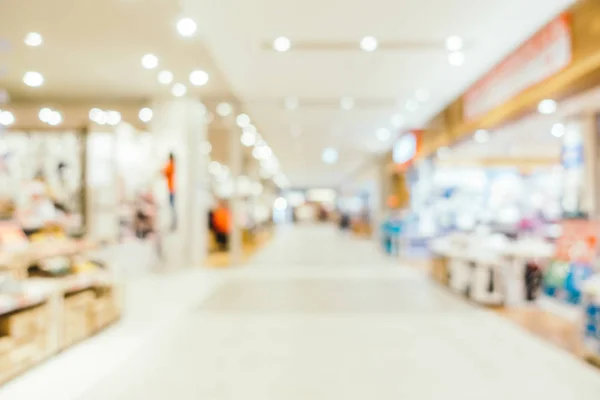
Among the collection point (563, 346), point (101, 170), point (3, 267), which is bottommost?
point (563, 346)

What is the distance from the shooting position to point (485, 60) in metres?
7.41

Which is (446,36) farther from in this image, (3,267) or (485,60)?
(3,267)

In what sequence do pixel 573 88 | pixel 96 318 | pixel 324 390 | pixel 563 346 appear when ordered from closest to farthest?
pixel 324 390 → pixel 563 346 → pixel 96 318 → pixel 573 88

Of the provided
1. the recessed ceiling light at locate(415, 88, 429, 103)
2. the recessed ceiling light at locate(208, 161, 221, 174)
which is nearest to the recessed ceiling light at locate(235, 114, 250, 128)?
the recessed ceiling light at locate(415, 88, 429, 103)

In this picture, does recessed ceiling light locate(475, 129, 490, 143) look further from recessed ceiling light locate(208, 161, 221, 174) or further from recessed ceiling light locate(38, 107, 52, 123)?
recessed ceiling light locate(208, 161, 221, 174)

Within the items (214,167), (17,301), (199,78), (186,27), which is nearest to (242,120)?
(199,78)

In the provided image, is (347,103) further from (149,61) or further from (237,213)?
(149,61)

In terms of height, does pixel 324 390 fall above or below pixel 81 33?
below

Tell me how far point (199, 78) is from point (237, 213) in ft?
12.2

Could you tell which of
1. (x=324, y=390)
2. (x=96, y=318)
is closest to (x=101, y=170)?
(x=96, y=318)

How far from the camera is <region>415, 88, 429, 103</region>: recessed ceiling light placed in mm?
9312

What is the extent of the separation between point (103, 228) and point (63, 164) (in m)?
1.42

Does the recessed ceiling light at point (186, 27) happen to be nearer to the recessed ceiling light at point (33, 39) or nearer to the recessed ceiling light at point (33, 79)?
the recessed ceiling light at point (33, 39)

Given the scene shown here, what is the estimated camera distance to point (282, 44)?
6.71 meters
